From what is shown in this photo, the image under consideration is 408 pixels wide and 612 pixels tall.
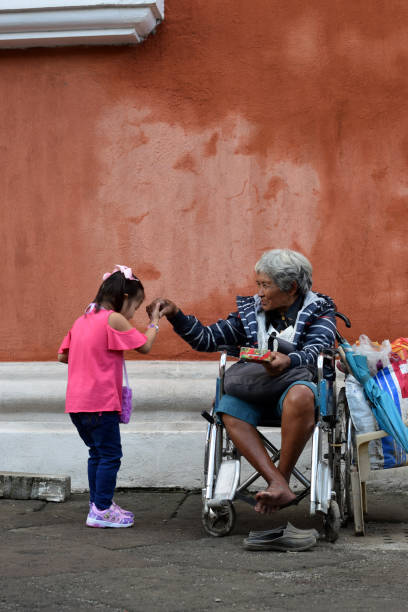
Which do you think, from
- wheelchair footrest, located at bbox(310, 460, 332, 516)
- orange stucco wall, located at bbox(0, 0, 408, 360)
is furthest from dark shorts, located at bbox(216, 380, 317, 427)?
orange stucco wall, located at bbox(0, 0, 408, 360)

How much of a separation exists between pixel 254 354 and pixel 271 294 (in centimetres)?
47

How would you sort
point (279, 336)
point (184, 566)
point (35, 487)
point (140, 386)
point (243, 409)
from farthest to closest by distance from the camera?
point (140, 386)
point (35, 487)
point (279, 336)
point (243, 409)
point (184, 566)

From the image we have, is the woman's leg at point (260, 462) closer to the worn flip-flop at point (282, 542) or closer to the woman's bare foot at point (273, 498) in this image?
the woman's bare foot at point (273, 498)

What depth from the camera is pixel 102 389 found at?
4.41m

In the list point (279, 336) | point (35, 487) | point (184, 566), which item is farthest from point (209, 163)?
point (184, 566)

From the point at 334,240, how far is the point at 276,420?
163 centimetres

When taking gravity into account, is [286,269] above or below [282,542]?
above

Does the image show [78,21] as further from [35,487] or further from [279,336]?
[35,487]

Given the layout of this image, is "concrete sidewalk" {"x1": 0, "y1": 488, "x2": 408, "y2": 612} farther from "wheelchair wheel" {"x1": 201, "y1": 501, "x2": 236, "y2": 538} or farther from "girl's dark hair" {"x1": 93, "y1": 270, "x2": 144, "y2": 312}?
"girl's dark hair" {"x1": 93, "y1": 270, "x2": 144, "y2": 312}

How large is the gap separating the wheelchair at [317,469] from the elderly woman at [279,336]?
68 mm

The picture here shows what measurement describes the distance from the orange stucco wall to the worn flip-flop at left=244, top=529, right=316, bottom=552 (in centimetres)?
191

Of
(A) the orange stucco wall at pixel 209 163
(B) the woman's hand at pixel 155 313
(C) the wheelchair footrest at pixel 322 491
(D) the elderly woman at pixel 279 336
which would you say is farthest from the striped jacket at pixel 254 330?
(A) the orange stucco wall at pixel 209 163

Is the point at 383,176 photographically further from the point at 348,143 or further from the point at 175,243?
the point at 175,243

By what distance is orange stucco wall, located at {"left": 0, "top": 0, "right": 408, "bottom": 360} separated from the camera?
219 inches
